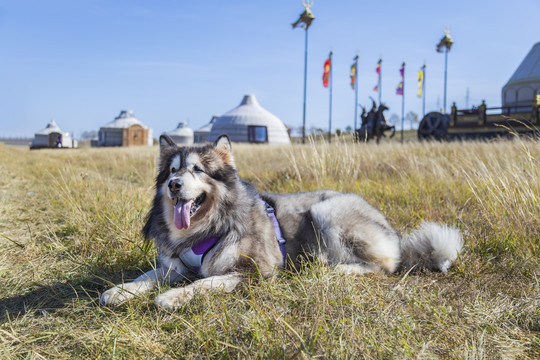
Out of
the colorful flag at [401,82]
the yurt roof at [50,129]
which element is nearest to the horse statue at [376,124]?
the colorful flag at [401,82]

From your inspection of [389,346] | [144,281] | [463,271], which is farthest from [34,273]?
[463,271]

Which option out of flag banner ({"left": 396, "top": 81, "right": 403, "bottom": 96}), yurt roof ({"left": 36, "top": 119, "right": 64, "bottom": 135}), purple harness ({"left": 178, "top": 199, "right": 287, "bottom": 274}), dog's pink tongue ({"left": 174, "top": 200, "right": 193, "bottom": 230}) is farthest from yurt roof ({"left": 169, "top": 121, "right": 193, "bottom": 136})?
dog's pink tongue ({"left": 174, "top": 200, "right": 193, "bottom": 230})

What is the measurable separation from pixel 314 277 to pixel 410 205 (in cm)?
304

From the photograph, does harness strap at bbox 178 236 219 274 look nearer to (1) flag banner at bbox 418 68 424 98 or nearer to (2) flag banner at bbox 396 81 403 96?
(2) flag banner at bbox 396 81 403 96

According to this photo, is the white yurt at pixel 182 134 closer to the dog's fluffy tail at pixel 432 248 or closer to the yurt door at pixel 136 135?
the yurt door at pixel 136 135

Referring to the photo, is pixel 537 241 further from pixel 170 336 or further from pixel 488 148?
pixel 488 148

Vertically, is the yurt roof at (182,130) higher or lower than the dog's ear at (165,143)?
higher

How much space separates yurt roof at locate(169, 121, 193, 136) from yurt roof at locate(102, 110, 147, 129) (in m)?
6.14

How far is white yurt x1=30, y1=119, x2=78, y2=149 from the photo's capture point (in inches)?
1955

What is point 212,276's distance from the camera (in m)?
2.77

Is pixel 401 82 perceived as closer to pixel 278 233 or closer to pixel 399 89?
pixel 399 89

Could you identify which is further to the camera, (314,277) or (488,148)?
(488,148)

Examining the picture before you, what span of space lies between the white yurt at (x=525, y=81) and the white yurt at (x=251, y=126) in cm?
2501

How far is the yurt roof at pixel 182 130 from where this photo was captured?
2468 inches
